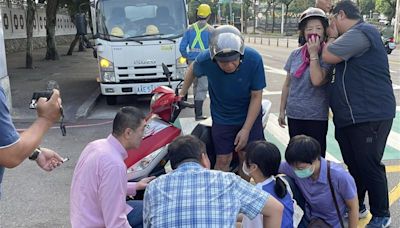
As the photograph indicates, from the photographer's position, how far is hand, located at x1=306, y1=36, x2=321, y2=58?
3.46m

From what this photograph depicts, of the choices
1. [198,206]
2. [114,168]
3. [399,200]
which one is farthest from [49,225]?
[399,200]

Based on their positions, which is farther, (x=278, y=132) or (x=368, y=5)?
(x=368, y=5)

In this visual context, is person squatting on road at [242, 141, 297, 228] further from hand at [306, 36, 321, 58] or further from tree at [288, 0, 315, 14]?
tree at [288, 0, 315, 14]

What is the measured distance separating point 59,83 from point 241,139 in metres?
10.2

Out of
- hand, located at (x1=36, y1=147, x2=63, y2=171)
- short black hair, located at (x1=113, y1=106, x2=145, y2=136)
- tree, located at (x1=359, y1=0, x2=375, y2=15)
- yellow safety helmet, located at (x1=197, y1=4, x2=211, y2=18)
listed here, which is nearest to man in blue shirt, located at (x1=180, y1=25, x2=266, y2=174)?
short black hair, located at (x1=113, y1=106, x2=145, y2=136)

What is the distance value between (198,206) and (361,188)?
2.20 m

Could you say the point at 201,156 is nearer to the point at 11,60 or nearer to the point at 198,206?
the point at 198,206

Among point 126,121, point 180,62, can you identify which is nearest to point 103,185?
point 126,121

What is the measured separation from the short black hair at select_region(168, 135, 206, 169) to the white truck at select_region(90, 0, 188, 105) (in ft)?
21.0

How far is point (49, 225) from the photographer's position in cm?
390

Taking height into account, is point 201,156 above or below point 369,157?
above

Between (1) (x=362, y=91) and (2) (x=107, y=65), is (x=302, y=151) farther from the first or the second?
(2) (x=107, y=65)

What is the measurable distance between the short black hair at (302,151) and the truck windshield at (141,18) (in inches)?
243

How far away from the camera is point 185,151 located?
87.5 inches
